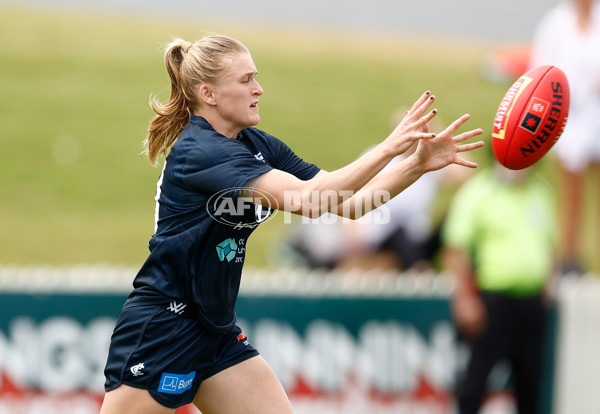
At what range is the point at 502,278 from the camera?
7336 millimetres

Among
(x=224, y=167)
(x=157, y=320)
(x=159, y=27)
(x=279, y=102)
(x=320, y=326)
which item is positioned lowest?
(x=320, y=326)

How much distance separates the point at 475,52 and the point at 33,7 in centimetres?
989

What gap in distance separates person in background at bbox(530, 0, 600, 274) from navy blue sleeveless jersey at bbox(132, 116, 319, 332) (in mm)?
4478

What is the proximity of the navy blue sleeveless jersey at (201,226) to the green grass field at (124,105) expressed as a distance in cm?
787

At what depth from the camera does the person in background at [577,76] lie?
790cm

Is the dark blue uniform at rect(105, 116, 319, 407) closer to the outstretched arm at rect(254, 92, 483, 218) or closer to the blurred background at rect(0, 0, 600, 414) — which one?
the outstretched arm at rect(254, 92, 483, 218)

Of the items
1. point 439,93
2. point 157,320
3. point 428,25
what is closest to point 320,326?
point 157,320

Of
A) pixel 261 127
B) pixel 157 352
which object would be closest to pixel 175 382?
pixel 157 352

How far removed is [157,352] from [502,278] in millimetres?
3879

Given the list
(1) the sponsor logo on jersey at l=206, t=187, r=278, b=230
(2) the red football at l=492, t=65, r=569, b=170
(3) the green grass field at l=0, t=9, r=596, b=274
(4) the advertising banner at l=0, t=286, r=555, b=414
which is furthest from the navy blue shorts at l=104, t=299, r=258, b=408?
(3) the green grass field at l=0, t=9, r=596, b=274

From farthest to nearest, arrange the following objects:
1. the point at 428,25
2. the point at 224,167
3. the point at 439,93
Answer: the point at 428,25 < the point at 439,93 < the point at 224,167

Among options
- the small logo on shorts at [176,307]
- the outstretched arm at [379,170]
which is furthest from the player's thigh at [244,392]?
the outstretched arm at [379,170]

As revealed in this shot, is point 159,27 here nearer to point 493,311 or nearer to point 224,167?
point 493,311

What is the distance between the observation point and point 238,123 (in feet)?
13.5
